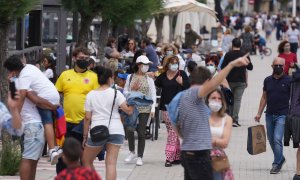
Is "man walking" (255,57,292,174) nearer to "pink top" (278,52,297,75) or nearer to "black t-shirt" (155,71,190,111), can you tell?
"black t-shirt" (155,71,190,111)

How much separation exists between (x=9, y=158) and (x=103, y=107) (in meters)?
2.40

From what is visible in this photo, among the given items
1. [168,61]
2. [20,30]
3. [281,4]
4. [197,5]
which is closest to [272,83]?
[168,61]

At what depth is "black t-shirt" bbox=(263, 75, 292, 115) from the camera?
540 inches

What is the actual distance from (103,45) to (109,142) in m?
10.3

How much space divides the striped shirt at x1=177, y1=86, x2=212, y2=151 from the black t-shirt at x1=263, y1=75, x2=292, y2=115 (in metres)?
4.58

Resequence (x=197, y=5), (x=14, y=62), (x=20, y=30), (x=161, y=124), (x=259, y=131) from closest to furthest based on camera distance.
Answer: (x=14, y=62) < (x=259, y=131) < (x=20, y=30) < (x=161, y=124) < (x=197, y=5)

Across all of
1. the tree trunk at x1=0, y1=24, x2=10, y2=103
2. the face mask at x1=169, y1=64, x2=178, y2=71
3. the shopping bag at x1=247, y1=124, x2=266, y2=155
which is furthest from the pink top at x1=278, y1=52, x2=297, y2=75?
the tree trunk at x1=0, y1=24, x2=10, y2=103

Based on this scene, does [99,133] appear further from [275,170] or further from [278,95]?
[275,170]

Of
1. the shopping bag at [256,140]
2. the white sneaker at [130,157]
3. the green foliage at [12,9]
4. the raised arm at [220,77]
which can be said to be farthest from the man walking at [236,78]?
the raised arm at [220,77]

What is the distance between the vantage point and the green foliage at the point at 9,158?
12844 millimetres

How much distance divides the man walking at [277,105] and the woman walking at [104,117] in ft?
11.0

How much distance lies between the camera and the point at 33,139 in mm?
10383

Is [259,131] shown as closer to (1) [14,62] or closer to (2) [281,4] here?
(1) [14,62]

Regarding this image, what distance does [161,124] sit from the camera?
2072cm
